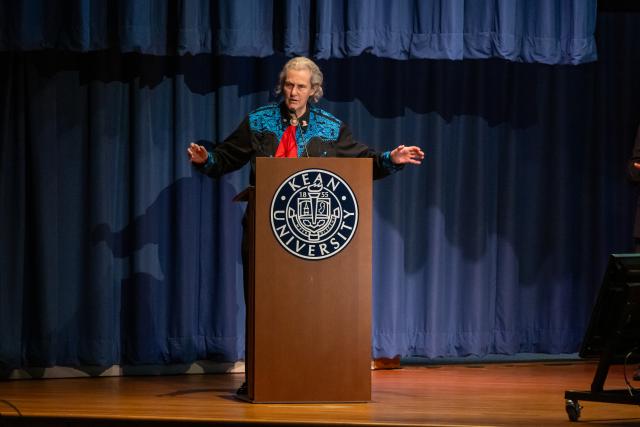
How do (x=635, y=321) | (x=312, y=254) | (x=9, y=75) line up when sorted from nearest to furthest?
(x=635, y=321), (x=312, y=254), (x=9, y=75)

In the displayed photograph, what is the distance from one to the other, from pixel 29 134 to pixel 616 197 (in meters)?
3.47

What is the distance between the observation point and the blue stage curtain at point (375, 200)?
5.43m

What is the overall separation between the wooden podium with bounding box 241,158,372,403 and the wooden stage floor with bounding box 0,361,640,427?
12 cm

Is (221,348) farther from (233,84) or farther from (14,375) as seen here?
(233,84)

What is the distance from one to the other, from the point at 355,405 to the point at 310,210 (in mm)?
817

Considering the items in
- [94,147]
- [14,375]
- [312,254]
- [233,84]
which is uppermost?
[233,84]

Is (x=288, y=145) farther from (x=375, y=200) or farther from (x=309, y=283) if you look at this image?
(x=375, y=200)

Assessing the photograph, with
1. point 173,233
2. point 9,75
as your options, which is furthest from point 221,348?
point 9,75

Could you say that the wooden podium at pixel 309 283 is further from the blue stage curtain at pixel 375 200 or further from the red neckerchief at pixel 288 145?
the blue stage curtain at pixel 375 200

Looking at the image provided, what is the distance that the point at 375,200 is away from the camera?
19.3 ft

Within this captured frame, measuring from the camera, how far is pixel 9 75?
17.7ft

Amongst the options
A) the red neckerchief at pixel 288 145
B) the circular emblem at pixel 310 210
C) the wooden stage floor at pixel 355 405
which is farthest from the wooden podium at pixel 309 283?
the red neckerchief at pixel 288 145

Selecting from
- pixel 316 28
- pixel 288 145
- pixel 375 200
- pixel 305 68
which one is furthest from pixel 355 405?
pixel 316 28

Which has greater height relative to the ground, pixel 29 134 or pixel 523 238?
pixel 29 134
